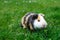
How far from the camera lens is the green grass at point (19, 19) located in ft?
24.6

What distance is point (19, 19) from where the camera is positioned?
376 inches

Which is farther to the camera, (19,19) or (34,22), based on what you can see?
(19,19)

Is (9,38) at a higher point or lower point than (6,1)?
lower

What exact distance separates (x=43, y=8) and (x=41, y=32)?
3.96 metres

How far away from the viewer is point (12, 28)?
8.52m

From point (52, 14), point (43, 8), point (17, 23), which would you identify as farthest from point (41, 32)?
point (43, 8)

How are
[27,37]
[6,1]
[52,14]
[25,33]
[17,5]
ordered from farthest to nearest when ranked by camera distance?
[6,1]
[17,5]
[52,14]
[25,33]
[27,37]

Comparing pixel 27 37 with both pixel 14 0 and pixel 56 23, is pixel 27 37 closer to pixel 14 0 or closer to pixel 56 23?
pixel 56 23

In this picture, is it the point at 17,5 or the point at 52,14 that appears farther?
the point at 17,5

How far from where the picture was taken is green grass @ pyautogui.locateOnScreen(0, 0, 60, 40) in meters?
7.51

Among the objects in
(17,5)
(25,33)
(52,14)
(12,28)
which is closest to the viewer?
(25,33)

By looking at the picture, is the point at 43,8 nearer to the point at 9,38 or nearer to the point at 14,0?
the point at 14,0

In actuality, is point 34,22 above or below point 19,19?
above

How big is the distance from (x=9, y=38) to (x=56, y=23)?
7.04 ft
